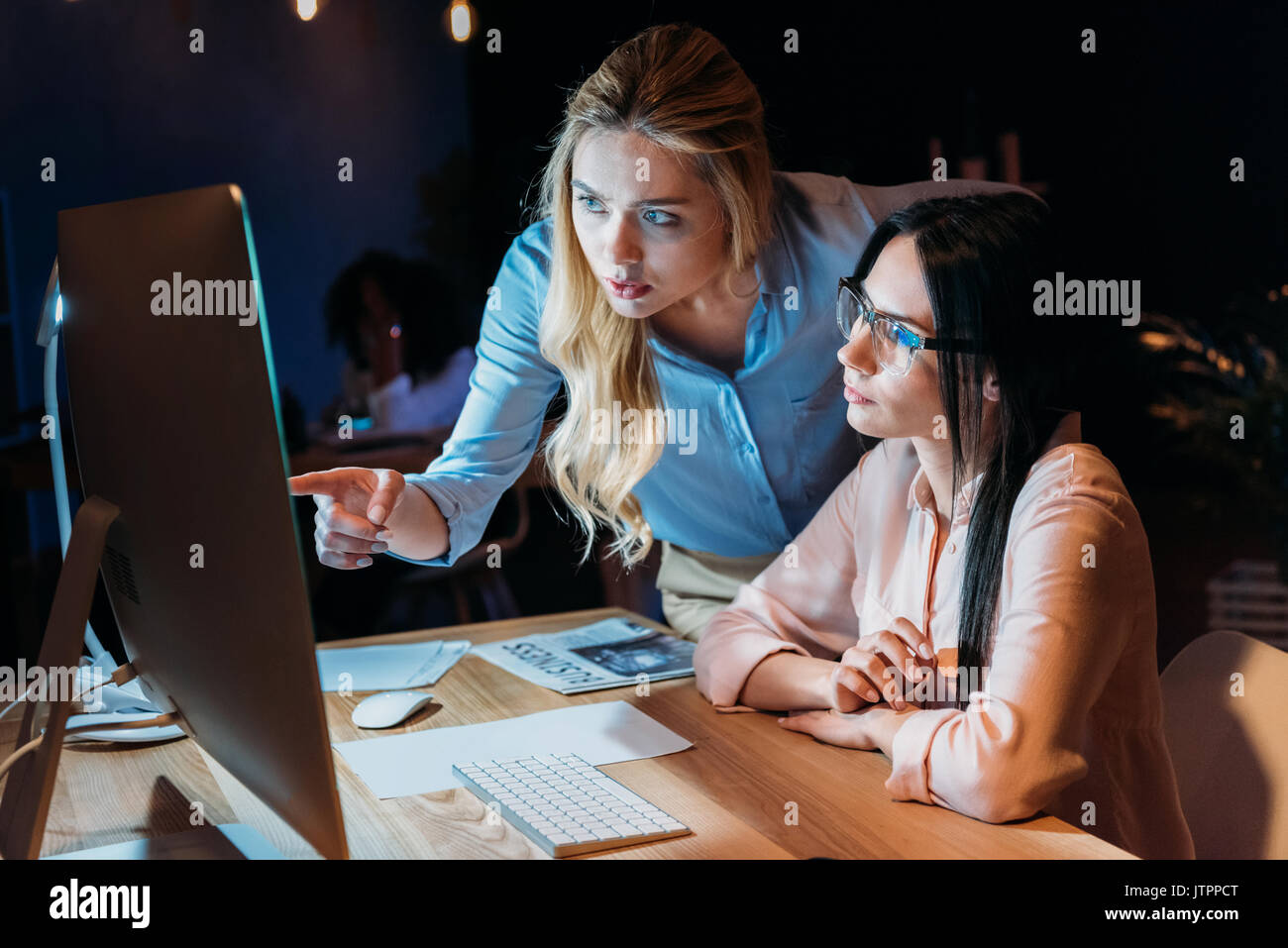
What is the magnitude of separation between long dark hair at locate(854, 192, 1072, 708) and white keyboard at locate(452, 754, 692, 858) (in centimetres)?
41

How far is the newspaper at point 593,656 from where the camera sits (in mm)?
1505

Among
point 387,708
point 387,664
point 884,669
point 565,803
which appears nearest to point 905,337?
point 884,669

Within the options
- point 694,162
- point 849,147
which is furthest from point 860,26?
point 694,162

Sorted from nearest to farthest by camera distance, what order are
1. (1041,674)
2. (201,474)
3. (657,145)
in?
(201,474)
(1041,674)
(657,145)

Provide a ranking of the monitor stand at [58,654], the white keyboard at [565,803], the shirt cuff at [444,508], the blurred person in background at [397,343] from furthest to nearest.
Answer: the blurred person in background at [397,343]
the shirt cuff at [444,508]
the white keyboard at [565,803]
the monitor stand at [58,654]

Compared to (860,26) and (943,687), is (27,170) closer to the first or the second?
(860,26)

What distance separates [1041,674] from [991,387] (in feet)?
1.14

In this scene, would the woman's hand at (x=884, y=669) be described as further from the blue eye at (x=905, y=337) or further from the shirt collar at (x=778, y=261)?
the shirt collar at (x=778, y=261)

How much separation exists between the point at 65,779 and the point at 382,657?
494 millimetres

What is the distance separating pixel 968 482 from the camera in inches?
50.6

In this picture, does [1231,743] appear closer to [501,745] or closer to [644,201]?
[501,745]

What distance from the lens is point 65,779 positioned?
121 centimetres

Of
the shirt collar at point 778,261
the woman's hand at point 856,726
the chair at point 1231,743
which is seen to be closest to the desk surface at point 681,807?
the woman's hand at point 856,726

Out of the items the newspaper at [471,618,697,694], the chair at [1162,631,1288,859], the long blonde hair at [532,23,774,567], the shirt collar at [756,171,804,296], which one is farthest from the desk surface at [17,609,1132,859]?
the shirt collar at [756,171,804,296]
